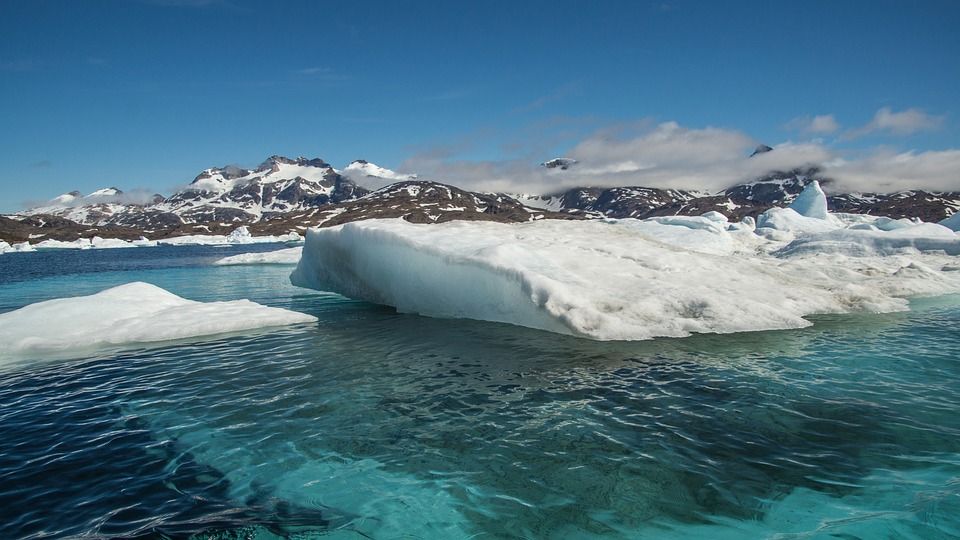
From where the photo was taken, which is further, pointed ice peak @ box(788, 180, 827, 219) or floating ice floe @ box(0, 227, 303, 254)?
floating ice floe @ box(0, 227, 303, 254)

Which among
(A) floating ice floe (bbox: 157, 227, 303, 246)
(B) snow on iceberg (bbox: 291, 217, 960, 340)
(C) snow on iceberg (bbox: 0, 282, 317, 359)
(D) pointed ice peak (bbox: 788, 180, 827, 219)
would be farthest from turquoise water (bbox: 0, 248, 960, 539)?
(A) floating ice floe (bbox: 157, 227, 303, 246)

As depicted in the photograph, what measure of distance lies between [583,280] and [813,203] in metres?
83.3

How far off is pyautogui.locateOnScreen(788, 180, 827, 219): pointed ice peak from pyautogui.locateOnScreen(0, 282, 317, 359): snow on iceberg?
275 feet

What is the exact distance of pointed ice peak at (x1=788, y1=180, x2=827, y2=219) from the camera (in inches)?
3118

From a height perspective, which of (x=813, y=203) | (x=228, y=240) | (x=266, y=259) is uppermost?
(x=813, y=203)

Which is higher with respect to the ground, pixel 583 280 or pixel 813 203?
pixel 813 203

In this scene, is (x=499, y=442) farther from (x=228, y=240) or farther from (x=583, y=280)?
(x=228, y=240)

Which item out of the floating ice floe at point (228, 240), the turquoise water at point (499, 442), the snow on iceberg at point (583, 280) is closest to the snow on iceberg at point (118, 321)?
the turquoise water at point (499, 442)

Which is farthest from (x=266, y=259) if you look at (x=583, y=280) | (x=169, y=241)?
(x=169, y=241)

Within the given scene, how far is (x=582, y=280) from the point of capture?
15555 millimetres

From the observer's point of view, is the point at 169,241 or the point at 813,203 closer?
the point at 813,203

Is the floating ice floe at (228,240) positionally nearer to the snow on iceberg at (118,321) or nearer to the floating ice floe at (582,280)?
the snow on iceberg at (118,321)

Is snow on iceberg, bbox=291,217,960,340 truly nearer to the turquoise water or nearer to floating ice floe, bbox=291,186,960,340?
floating ice floe, bbox=291,186,960,340

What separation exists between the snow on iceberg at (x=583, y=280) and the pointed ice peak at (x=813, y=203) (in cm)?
6321
